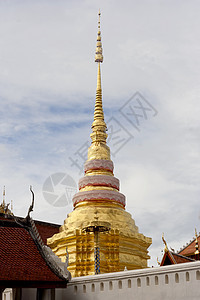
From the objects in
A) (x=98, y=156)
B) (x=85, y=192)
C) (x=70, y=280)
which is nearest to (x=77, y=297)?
(x=70, y=280)

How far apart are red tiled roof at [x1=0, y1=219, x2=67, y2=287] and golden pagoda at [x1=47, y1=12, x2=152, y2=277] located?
9050 mm

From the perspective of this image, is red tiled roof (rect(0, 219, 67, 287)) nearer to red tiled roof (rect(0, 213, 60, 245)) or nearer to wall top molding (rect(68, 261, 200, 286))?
wall top molding (rect(68, 261, 200, 286))

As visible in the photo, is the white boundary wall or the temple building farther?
the temple building

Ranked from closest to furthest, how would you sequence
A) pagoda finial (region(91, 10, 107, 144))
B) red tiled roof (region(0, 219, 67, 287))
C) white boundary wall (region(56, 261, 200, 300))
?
white boundary wall (region(56, 261, 200, 300)), red tiled roof (region(0, 219, 67, 287)), pagoda finial (region(91, 10, 107, 144))

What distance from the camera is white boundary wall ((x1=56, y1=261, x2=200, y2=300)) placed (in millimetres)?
14234

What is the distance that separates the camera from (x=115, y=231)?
28.5 metres

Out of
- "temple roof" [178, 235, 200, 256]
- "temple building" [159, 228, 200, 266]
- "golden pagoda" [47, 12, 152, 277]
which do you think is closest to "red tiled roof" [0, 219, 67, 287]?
"temple building" [159, 228, 200, 266]

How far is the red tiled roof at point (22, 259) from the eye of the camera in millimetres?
14648

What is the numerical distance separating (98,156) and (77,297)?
1680cm

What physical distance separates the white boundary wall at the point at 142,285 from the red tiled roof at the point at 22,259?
128 cm

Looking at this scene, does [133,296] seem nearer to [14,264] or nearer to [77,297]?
[77,297]

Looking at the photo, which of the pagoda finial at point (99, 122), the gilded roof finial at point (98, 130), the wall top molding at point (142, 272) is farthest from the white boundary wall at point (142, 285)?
the pagoda finial at point (99, 122)

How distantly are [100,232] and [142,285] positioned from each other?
40.1 ft

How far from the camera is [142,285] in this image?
15164 millimetres
